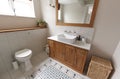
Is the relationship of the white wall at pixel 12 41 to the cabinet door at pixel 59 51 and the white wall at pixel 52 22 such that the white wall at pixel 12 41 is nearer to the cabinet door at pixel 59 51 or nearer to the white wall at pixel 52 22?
the white wall at pixel 52 22

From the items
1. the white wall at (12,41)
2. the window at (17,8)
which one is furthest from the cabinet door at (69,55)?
the window at (17,8)

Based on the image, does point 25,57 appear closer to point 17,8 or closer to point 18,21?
point 18,21

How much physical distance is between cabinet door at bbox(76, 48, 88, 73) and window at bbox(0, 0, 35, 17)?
2.02 meters

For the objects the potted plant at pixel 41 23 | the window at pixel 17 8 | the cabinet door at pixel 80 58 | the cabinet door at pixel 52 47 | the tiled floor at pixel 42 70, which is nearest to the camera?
the cabinet door at pixel 80 58

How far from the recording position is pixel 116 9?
1207 millimetres

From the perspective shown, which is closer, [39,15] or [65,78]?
[65,78]

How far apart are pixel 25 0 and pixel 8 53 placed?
67.3 inches

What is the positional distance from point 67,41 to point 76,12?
84 cm

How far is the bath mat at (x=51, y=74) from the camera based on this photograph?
1.50m

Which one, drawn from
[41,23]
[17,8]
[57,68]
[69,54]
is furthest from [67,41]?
[17,8]

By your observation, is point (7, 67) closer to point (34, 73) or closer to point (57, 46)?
point (34, 73)

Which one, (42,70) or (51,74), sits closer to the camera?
(51,74)

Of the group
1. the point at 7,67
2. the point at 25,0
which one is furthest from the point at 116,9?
the point at 7,67

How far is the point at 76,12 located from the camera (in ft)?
5.56
